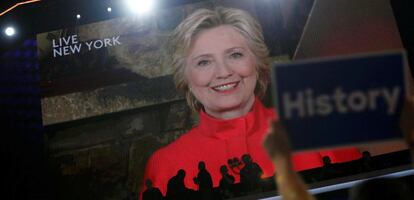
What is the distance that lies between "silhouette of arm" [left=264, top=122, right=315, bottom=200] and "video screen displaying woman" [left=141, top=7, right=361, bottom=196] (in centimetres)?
211

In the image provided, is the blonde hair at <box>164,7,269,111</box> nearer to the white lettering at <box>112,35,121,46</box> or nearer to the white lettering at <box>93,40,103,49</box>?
the white lettering at <box>112,35,121,46</box>

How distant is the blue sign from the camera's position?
124 cm

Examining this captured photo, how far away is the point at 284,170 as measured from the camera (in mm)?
1134

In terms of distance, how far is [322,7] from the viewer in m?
3.51

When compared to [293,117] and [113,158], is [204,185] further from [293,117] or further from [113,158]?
[293,117]

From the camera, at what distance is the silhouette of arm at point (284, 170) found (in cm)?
113

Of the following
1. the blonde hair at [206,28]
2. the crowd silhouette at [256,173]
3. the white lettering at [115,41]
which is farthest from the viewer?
the white lettering at [115,41]

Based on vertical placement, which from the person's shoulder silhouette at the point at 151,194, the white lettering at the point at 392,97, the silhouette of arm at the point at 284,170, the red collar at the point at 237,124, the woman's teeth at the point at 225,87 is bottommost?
the silhouette of arm at the point at 284,170

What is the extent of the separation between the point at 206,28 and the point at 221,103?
1.77 feet

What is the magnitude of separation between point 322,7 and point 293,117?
243 cm

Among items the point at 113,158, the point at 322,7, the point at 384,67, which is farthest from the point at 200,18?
the point at 384,67

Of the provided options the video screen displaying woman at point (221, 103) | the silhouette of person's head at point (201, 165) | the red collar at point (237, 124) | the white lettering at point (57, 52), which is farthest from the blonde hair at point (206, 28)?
the white lettering at point (57, 52)

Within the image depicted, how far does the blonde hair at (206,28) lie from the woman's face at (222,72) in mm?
35

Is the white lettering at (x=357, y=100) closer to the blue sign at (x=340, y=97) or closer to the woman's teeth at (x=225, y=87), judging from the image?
the blue sign at (x=340, y=97)
